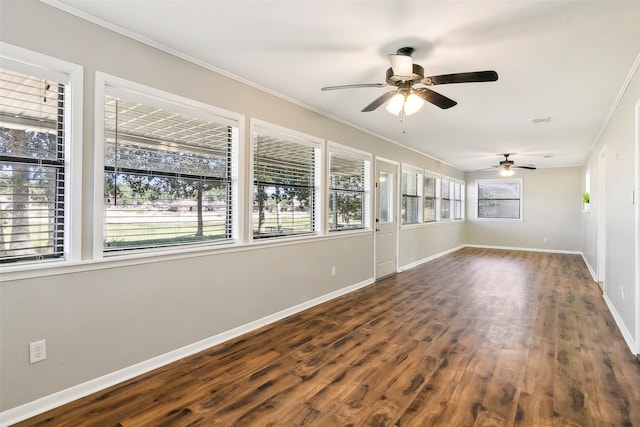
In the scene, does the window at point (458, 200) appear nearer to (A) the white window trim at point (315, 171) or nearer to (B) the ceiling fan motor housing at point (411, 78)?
(A) the white window trim at point (315, 171)

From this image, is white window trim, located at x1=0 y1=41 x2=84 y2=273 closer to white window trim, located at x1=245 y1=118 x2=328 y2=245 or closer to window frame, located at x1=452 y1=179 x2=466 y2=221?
white window trim, located at x1=245 y1=118 x2=328 y2=245

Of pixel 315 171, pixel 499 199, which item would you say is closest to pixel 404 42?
pixel 315 171

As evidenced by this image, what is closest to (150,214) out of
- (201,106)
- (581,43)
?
(201,106)

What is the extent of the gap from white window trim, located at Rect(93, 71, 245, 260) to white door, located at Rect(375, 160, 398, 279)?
9.71 feet

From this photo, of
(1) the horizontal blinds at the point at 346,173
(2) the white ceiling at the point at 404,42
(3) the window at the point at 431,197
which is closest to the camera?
(2) the white ceiling at the point at 404,42

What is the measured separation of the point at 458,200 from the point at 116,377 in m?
9.70

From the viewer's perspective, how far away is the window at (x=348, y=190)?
4.60 m

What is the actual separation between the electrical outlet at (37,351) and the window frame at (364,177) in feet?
10.0

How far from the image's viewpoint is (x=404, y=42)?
242 centimetres

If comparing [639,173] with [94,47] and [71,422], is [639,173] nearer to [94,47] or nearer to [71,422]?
[94,47]

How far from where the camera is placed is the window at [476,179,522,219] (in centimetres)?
972

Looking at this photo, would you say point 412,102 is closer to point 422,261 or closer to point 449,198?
point 422,261

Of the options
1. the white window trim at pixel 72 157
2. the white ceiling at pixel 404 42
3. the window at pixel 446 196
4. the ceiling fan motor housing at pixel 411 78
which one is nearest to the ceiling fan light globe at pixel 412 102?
the ceiling fan motor housing at pixel 411 78

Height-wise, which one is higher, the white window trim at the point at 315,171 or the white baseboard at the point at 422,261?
the white window trim at the point at 315,171
